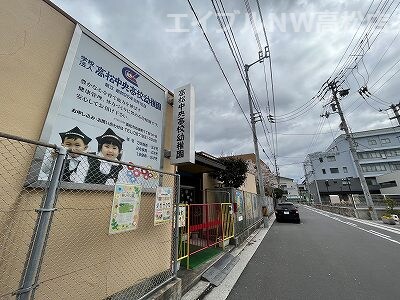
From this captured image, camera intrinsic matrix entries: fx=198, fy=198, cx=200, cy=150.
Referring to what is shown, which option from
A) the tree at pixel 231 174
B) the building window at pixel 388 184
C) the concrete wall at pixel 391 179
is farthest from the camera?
the building window at pixel 388 184

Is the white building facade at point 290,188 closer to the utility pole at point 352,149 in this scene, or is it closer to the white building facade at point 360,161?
the white building facade at point 360,161

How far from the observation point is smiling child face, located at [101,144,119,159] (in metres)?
3.26

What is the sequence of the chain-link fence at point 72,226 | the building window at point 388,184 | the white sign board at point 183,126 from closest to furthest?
the chain-link fence at point 72,226 → the white sign board at point 183,126 → the building window at point 388,184

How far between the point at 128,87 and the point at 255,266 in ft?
18.1

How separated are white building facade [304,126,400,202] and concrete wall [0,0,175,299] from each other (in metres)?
49.0

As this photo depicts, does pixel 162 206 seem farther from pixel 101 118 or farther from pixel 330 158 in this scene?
pixel 330 158

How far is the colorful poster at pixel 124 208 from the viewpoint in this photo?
8.34 ft

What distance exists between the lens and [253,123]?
47.9 ft

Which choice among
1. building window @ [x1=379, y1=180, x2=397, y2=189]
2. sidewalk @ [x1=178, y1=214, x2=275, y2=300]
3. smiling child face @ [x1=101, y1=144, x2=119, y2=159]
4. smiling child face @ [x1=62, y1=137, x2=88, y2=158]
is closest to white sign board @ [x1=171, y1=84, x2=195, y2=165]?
smiling child face @ [x1=101, y1=144, x2=119, y2=159]

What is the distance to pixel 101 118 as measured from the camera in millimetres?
3234

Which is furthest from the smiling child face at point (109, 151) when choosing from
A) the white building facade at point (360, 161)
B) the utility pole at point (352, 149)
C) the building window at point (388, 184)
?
the white building facade at point (360, 161)

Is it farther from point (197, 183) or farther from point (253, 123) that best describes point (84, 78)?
point (253, 123)

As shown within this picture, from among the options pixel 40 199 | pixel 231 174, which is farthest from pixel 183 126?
pixel 231 174

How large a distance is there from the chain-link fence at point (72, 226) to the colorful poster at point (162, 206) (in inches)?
0.7
